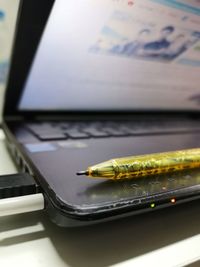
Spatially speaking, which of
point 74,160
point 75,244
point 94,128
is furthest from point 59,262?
point 94,128

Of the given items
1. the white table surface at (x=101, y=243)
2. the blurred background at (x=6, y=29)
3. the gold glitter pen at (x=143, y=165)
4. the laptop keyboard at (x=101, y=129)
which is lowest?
the laptop keyboard at (x=101, y=129)

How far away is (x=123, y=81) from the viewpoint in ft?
2.07

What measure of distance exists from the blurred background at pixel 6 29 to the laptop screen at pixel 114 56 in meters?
0.05

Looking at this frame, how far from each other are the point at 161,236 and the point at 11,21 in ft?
1.32

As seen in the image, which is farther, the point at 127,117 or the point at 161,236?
the point at 127,117

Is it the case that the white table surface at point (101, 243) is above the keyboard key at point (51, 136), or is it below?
above

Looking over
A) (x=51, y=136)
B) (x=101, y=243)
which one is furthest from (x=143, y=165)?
(x=51, y=136)

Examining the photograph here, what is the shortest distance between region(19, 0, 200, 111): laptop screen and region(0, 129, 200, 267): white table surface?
0.31 meters

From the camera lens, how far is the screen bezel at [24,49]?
1.39 feet

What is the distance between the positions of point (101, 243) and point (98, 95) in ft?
1.34

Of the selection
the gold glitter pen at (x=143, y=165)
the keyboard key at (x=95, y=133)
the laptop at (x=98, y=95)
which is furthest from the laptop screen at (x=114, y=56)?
the gold glitter pen at (x=143, y=165)

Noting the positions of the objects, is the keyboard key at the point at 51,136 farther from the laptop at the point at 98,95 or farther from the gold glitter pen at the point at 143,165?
the gold glitter pen at the point at 143,165

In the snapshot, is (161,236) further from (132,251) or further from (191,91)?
(191,91)

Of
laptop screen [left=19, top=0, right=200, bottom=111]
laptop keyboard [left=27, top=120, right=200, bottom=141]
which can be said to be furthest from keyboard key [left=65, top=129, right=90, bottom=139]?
laptop screen [left=19, top=0, right=200, bottom=111]
